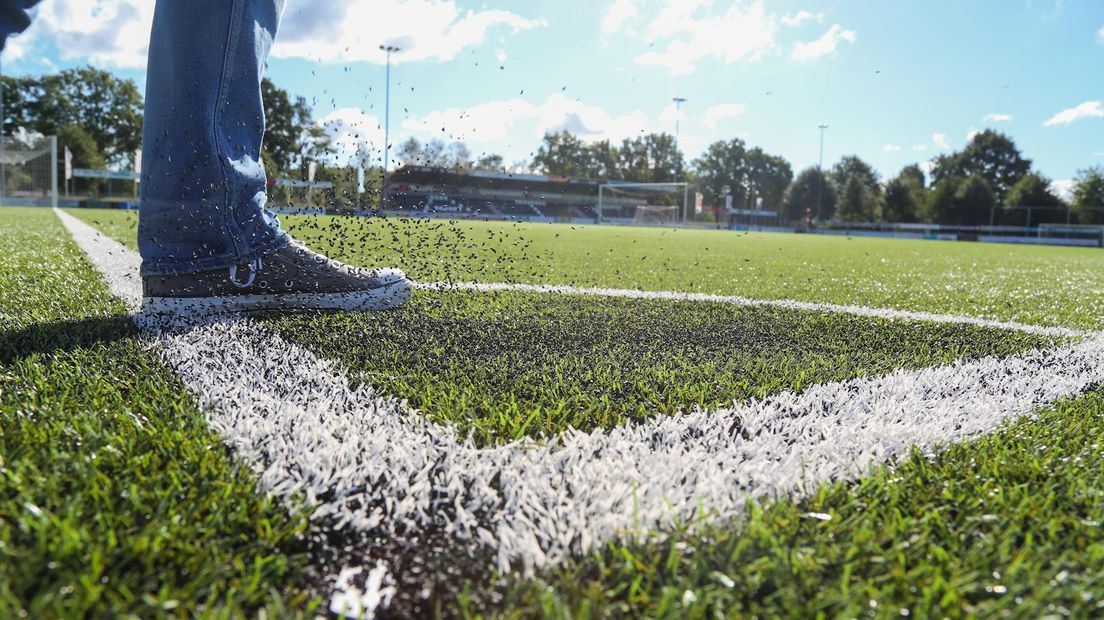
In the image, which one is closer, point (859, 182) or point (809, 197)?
point (859, 182)

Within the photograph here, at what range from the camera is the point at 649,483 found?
0.94m

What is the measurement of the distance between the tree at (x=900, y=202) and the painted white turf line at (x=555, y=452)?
78900 millimetres

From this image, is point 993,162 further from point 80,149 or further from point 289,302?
point 289,302

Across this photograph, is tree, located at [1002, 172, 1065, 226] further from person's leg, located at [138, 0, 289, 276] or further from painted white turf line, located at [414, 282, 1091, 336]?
person's leg, located at [138, 0, 289, 276]

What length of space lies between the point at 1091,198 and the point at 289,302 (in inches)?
2937

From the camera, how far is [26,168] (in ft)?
88.8

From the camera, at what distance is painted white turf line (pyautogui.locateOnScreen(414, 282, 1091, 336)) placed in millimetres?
2936

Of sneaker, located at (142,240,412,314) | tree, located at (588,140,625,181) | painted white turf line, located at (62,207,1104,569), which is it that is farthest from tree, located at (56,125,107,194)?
painted white turf line, located at (62,207,1104,569)

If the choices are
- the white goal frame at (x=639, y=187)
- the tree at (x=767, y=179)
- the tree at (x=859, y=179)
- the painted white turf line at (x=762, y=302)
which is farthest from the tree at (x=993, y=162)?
the painted white turf line at (x=762, y=302)

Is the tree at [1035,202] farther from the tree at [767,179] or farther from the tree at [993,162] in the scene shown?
the tree at [767,179]

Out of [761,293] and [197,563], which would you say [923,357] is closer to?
[197,563]

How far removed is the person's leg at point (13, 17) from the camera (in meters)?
2.11

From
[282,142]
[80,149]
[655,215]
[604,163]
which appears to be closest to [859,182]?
[604,163]

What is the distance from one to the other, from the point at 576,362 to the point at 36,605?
1.22 meters
